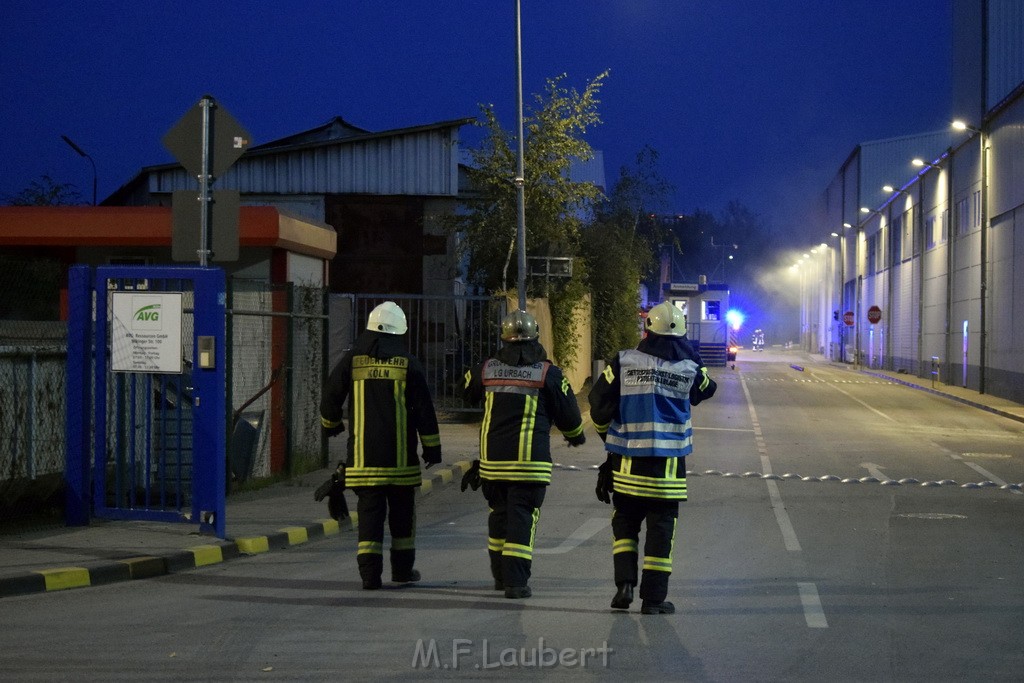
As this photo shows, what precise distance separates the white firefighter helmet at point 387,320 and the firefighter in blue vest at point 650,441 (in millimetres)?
1519

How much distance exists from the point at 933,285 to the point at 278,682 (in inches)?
1711

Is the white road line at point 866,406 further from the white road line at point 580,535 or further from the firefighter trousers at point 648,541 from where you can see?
the firefighter trousers at point 648,541

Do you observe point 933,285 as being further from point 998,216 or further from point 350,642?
point 350,642

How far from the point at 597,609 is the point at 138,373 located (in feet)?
15.6

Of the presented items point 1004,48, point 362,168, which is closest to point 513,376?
point 362,168

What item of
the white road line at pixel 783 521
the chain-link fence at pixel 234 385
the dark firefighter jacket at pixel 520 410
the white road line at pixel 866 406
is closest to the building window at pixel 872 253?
the white road line at pixel 866 406

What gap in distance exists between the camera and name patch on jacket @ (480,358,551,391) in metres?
7.82

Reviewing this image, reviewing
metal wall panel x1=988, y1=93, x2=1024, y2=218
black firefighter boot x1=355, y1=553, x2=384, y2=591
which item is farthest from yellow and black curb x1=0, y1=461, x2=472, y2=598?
metal wall panel x1=988, y1=93, x2=1024, y2=218

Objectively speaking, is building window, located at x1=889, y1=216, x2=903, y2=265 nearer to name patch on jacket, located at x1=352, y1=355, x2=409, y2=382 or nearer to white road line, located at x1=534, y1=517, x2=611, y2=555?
white road line, located at x1=534, y1=517, x2=611, y2=555

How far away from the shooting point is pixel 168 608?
24.7ft

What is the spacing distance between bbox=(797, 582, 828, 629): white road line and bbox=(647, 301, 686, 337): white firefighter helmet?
1897 mm

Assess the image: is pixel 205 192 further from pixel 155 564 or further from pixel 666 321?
pixel 666 321


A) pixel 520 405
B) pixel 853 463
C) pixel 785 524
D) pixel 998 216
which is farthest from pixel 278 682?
pixel 998 216

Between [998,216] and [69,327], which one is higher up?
[998,216]
